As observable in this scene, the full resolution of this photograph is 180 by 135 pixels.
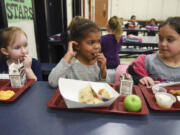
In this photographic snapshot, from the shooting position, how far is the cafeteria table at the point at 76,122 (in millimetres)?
658

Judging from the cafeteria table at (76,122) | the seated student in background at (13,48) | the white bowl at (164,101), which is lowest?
the cafeteria table at (76,122)

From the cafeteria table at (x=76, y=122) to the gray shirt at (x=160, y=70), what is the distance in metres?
0.58

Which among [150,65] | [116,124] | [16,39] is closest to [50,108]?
[116,124]

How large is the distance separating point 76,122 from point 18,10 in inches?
78.1

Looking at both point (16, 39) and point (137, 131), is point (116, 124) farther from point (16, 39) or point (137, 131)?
point (16, 39)

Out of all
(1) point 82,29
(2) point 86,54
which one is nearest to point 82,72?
(2) point 86,54

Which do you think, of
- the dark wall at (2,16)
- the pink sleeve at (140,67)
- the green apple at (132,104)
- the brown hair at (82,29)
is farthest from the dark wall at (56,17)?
the green apple at (132,104)

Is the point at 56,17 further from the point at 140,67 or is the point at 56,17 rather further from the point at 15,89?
the point at 15,89

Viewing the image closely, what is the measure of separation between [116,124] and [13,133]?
420mm

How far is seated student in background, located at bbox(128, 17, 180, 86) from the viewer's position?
124cm

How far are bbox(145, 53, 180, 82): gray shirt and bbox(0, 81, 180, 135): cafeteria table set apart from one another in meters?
0.58

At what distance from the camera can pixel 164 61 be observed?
138cm

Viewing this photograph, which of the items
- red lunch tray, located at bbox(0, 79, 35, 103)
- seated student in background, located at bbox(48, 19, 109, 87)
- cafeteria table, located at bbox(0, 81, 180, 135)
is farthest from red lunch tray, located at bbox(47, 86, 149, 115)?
seated student in background, located at bbox(48, 19, 109, 87)

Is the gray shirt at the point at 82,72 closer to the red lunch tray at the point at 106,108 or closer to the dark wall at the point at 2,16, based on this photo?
the red lunch tray at the point at 106,108
